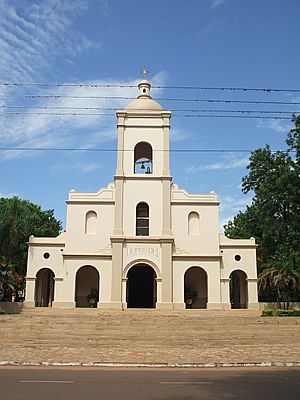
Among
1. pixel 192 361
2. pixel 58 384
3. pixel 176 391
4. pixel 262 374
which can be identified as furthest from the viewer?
pixel 192 361

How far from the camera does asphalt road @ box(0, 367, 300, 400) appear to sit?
8.46 metres

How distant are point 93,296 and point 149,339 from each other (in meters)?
11.6

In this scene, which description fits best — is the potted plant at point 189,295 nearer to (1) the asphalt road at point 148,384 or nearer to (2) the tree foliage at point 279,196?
(2) the tree foliage at point 279,196

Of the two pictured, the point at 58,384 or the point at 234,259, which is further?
the point at 234,259

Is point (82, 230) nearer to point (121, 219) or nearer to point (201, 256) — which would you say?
point (121, 219)

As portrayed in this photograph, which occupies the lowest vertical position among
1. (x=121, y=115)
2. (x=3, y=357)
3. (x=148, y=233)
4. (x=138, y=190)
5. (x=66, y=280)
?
(x=3, y=357)

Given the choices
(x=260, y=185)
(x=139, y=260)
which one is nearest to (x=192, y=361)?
(x=139, y=260)

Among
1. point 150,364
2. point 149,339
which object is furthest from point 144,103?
point 150,364

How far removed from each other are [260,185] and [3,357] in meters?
21.8

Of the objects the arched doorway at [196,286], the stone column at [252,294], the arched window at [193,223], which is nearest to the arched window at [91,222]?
the arched window at [193,223]

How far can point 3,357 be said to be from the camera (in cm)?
1498

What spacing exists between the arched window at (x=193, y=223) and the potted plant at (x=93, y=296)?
751 cm

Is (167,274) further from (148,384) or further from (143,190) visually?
(148,384)

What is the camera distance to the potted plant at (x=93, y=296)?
30.0 m
